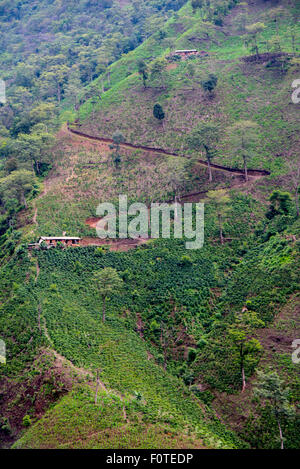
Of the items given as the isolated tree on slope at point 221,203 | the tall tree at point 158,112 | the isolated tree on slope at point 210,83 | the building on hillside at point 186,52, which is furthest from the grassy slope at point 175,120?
the isolated tree on slope at point 221,203

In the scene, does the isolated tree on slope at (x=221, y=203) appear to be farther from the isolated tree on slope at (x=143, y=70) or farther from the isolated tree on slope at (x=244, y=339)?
the isolated tree on slope at (x=143, y=70)

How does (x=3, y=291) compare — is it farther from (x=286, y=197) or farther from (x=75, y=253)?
(x=286, y=197)

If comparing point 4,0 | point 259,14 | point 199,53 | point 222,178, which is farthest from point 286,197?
point 4,0

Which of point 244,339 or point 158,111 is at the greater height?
point 158,111

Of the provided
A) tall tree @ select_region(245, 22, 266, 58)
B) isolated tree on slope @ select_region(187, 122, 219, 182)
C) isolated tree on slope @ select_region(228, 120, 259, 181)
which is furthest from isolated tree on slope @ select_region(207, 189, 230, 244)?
tall tree @ select_region(245, 22, 266, 58)

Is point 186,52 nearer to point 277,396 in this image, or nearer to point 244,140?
point 244,140

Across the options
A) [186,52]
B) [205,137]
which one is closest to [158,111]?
[205,137]
